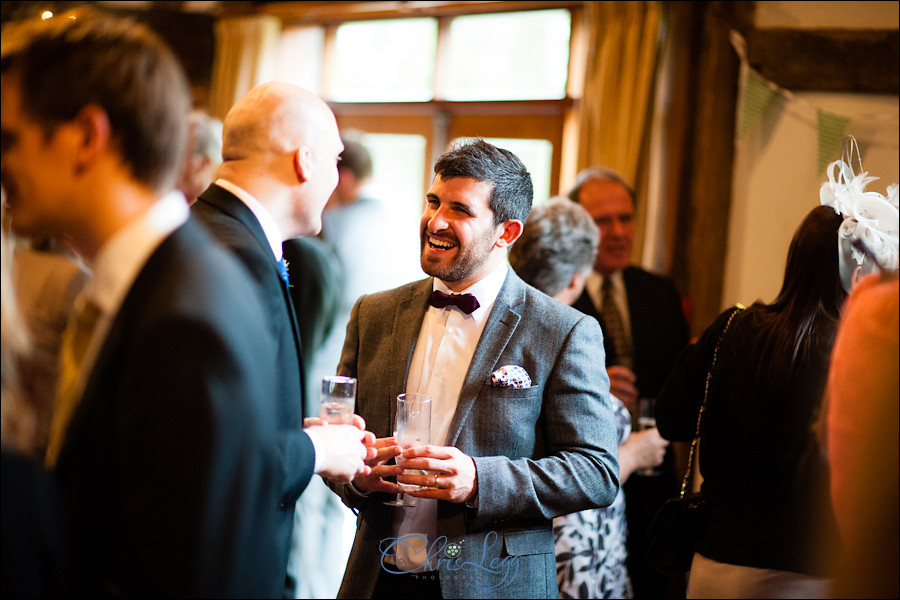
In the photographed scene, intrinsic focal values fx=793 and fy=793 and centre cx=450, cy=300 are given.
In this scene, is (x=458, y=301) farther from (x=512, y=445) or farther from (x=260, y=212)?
(x=260, y=212)

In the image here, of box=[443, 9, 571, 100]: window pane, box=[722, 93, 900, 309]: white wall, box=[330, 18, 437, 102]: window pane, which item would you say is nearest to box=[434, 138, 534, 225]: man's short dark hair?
box=[722, 93, 900, 309]: white wall

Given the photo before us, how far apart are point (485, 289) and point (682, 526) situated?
2.66 feet

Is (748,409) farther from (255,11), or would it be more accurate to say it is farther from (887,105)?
(255,11)

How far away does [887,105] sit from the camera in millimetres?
3049

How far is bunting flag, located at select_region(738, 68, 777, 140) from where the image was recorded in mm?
3709

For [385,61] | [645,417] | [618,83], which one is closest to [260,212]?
[645,417]

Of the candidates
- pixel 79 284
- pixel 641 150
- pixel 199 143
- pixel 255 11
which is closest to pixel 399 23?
pixel 255 11

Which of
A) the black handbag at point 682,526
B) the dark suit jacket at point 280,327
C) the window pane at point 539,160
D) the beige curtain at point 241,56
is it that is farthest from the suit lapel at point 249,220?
the beige curtain at point 241,56

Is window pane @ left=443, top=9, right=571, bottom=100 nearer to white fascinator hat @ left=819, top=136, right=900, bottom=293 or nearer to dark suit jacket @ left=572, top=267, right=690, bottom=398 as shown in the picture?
dark suit jacket @ left=572, top=267, right=690, bottom=398

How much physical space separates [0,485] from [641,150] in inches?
154

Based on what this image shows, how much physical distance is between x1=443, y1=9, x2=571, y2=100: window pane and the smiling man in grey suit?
3.56m

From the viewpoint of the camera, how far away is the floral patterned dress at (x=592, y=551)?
2.27 meters

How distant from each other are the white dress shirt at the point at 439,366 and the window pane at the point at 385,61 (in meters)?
4.22

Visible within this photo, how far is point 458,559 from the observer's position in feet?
5.79
